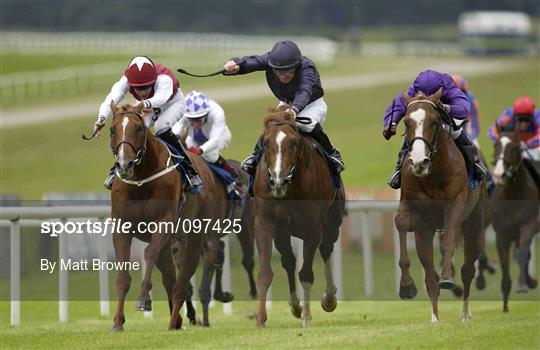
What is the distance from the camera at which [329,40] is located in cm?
5456

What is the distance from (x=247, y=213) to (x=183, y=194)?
1.78 metres

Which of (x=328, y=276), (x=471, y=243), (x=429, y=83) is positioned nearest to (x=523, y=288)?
(x=471, y=243)

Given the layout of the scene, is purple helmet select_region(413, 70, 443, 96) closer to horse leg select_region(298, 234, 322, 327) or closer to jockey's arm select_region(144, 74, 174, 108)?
horse leg select_region(298, 234, 322, 327)

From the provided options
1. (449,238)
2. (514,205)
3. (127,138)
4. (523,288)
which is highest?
(127,138)

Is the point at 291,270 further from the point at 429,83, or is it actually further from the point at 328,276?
the point at 429,83

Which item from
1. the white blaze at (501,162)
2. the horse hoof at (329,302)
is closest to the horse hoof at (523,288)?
the white blaze at (501,162)

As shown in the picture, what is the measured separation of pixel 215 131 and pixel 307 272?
96.7 inches

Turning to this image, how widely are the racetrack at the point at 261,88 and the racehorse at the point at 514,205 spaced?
73.8 feet

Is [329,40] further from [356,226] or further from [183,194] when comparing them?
[183,194]

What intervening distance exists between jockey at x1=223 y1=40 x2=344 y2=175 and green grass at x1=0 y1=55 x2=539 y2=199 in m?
16.6

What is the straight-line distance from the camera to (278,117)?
9242 millimetres

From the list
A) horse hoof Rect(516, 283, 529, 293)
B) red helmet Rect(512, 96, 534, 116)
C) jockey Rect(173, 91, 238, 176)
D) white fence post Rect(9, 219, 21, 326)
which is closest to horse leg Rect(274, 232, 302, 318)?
jockey Rect(173, 91, 238, 176)

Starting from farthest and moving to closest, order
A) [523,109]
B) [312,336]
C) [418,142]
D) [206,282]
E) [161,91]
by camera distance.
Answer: [523,109] → [206,282] → [161,91] → [418,142] → [312,336]

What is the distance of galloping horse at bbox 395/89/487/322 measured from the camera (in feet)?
29.3
